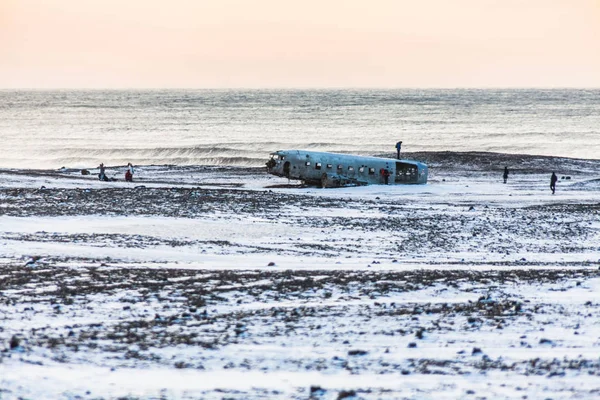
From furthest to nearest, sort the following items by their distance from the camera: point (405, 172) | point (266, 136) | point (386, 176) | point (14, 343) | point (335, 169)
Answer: point (266, 136)
point (405, 172)
point (386, 176)
point (335, 169)
point (14, 343)

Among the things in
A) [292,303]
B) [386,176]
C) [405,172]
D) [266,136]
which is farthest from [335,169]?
[266,136]

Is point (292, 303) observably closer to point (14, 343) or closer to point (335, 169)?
point (14, 343)

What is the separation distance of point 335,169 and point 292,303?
3215 centimetres

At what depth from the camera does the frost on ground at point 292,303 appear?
1144 centimetres

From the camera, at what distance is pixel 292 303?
15773 mm

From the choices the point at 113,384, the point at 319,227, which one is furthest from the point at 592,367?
the point at 319,227

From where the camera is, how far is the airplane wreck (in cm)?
4753

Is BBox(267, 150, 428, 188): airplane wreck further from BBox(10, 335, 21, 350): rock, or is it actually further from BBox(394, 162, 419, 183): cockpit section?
BBox(10, 335, 21, 350): rock

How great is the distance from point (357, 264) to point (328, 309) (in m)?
5.44

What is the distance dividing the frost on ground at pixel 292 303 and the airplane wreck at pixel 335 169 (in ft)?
50.4

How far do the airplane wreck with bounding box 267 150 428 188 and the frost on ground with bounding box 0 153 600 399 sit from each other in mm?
15357

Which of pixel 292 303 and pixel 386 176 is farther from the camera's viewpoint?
pixel 386 176

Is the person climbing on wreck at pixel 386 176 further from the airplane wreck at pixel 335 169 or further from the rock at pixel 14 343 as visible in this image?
the rock at pixel 14 343

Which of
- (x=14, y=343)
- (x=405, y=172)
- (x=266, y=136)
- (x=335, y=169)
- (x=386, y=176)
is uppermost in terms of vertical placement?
(x=14, y=343)
